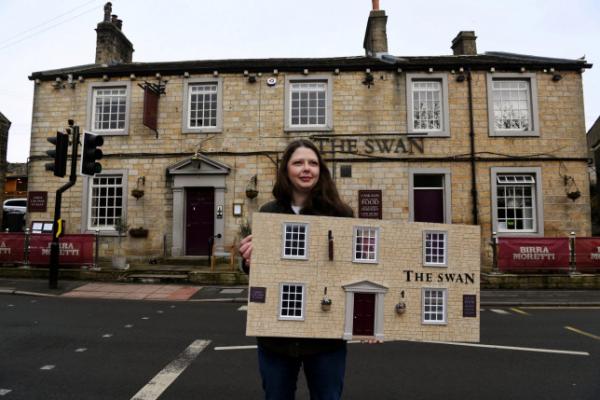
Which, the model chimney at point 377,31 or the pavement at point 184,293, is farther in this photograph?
the model chimney at point 377,31

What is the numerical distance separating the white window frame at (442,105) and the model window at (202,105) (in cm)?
713

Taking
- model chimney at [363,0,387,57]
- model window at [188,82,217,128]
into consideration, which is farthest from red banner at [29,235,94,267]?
model chimney at [363,0,387,57]

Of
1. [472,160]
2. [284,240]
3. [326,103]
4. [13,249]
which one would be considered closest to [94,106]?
[13,249]

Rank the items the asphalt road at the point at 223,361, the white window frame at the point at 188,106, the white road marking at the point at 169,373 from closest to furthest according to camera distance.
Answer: the white road marking at the point at 169,373, the asphalt road at the point at 223,361, the white window frame at the point at 188,106

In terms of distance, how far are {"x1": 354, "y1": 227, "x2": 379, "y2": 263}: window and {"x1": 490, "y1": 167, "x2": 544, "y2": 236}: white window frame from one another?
42.9 ft

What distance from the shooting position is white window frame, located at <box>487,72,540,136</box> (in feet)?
45.0

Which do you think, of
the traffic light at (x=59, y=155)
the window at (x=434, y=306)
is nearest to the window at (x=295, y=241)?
the window at (x=434, y=306)

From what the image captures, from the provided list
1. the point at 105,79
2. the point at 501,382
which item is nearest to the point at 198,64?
the point at 105,79

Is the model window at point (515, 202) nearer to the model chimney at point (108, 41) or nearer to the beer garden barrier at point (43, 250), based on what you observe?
the beer garden barrier at point (43, 250)

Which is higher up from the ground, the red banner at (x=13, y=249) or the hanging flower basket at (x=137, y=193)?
the hanging flower basket at (x=137, y=193)

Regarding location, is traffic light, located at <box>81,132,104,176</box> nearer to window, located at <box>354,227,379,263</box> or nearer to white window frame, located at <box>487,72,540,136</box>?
window, located at <box>354,227,379,263</box>

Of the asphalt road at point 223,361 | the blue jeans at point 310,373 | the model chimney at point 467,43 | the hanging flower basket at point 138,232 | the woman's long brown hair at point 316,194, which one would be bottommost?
the asphalt road at point 223,361

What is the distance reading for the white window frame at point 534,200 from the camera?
43.8 ft

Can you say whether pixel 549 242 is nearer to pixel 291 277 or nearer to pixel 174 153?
pixel 291 277
